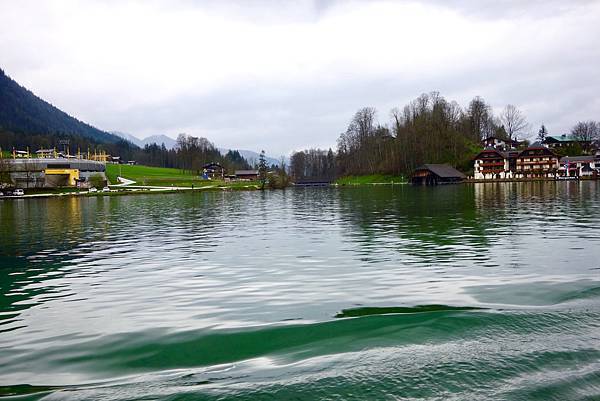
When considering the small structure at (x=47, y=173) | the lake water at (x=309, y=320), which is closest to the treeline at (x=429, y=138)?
the small structure at (x=47, y=173)

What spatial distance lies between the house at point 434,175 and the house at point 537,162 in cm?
2425

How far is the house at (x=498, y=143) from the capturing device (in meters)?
186

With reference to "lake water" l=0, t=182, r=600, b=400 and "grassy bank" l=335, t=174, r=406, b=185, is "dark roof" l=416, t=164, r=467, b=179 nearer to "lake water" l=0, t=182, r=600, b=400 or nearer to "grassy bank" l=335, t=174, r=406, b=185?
"grassy bank" l=335, t=174, r=406, b=185

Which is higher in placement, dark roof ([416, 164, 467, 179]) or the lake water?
dark roof ([416, 164, 467, 179])

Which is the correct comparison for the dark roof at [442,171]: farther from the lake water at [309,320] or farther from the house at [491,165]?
the lake water at [309,320]

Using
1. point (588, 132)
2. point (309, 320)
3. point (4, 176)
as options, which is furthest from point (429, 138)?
point (309, 320)

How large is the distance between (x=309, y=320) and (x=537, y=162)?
16646 cm

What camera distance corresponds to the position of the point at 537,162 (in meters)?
159

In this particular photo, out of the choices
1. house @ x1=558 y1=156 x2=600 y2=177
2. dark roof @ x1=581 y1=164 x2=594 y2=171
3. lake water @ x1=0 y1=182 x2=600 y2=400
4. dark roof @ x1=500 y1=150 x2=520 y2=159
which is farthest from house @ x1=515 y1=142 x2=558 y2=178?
lake water @ x1=0 y1=182 x2=600 y2=400

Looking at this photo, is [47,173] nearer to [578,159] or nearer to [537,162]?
[537,162]

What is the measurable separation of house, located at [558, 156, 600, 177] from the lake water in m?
146

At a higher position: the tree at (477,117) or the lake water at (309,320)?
the tree at (477,117)

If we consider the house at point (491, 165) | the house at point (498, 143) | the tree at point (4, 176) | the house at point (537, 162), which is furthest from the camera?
the house at point (498, 143)

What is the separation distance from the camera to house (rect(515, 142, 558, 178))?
15738 cm
